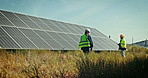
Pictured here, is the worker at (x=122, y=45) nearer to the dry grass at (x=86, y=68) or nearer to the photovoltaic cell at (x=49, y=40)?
the photovoltaic cell at (x=49, y=40)

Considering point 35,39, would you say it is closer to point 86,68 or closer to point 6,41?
point 6,41

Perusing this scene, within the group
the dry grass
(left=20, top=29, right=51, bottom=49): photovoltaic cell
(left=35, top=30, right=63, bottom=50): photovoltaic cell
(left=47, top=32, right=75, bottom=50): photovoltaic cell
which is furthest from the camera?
(left=47, top=32, right=75, bottom=50): photovoltaic cell

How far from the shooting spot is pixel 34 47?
9.33 m

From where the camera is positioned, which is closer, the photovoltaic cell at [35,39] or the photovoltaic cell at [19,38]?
the photovoltaic cell at [19,38]

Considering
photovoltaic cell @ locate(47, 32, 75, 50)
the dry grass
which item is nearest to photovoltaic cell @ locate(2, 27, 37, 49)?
photovoltaic cell @ locate(47, 32, 75, 50)

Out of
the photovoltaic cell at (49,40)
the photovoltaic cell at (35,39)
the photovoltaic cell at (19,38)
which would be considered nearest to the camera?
the photovoltaic cell at (19,38)

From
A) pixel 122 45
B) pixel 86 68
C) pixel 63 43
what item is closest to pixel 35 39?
pixel 63 43

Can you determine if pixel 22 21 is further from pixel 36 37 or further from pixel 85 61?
pixel 85 61

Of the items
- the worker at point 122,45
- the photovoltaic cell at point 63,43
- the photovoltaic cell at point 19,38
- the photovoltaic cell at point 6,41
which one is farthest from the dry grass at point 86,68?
the worker at point 122,45

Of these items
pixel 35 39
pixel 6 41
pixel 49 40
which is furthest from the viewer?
pixel 49 40

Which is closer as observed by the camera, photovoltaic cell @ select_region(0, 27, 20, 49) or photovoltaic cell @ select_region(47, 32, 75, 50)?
photovoltaic cell @ select_region(0, 27, 20, 49)

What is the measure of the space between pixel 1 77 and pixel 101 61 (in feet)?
6.61

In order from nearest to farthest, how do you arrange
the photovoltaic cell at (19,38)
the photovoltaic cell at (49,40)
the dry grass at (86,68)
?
the dry grass at (86,68) < the photovoltaic cell at (19,38) < the photovoltaic cell at (49,40)

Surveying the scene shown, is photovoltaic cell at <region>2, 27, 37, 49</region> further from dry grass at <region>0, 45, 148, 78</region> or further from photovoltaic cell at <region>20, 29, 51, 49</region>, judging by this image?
dry grass at <region>0, 45, 148, 78</region>
